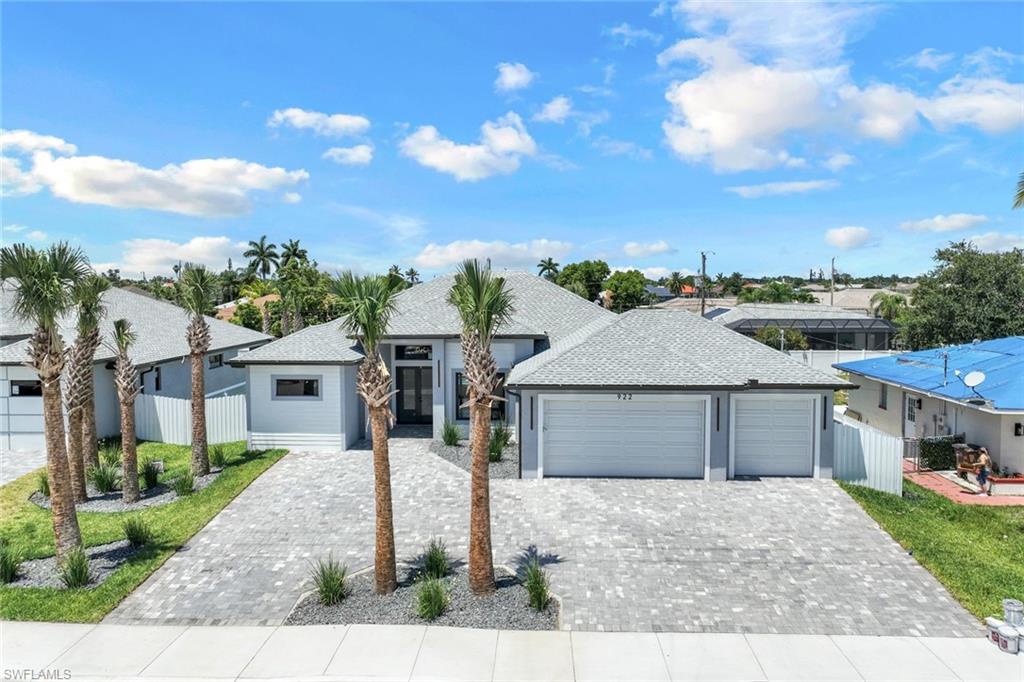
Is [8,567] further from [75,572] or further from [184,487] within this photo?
[184,487]

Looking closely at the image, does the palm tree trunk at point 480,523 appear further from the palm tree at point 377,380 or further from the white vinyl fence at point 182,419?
the white vinyl fence at point 182,419

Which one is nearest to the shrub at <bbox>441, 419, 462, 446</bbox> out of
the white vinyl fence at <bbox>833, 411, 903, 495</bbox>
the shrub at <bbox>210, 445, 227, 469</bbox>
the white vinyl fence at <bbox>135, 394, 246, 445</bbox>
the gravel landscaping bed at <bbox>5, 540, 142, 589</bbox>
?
the shrub at <bbox>210, 445, 227, 469</bbox>

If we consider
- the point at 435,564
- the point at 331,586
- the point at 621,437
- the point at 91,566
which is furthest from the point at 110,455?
the point at 621,437

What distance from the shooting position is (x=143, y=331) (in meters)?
24.1

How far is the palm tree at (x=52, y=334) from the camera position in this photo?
9922 millimetres

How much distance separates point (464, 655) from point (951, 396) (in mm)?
16652

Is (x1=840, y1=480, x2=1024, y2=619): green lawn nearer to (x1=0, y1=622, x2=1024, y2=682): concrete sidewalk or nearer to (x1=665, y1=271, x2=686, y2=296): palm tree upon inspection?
(x1=0, y1=622, x2=1024, y2=682): concrete sidewalk

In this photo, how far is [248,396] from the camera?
19125 millimetres

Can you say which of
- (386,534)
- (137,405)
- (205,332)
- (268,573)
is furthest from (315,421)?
Result: (386,534)

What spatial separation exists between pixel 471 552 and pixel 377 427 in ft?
7.96

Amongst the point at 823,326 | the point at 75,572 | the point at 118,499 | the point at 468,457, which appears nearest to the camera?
the point at 75,572

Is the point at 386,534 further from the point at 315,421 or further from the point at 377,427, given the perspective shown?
the point at 315,421

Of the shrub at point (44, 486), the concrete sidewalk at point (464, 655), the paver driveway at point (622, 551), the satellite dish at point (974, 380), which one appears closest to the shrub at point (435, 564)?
the paver driveway at point (622, 551)

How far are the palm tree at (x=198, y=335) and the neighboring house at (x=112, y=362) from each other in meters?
1.93
